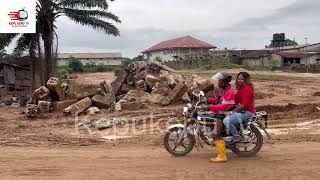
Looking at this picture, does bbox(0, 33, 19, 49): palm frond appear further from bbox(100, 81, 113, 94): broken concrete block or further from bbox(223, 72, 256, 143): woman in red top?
bbox(223, 72, 256, 143): woman in red top

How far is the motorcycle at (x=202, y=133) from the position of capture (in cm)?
830

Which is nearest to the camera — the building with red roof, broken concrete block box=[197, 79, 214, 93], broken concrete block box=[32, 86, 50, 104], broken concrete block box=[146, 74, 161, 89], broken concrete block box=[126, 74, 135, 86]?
broken concrete block box=[197, 79, 214, 93]

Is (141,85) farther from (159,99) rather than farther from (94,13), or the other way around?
(94,13)

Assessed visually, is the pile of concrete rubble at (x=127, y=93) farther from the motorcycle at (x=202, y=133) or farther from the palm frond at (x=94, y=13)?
the motorcycle at (x=202, y=133)

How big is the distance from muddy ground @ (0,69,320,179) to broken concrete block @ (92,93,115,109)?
171 cm

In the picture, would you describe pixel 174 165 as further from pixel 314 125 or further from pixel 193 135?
pixel 314 125

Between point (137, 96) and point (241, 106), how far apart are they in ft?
32.6

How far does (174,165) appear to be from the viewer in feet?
25.9

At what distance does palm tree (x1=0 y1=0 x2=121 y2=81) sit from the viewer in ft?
78.5

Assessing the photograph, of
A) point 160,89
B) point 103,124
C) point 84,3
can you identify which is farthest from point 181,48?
point 103,124

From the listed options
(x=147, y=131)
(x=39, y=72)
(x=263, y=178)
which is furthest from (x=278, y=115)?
(x=39, y=72)

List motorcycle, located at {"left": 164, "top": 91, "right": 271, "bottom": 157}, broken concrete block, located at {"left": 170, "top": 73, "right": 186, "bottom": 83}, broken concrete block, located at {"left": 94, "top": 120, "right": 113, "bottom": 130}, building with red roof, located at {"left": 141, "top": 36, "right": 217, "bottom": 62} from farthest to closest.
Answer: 1. building with red roof, located at {"left": 141, "top": 36, "right": 217, "bottom": 62}
2. broken concrete block, located at {"left": 170, "top": 73, "right": 186, "bottom": 83}
3. broken concrete block, located at {"left": 94, "top": 120, "right": 113, "bottom": 130}
4. motorcycle, located at {"left": 164, "top": 91, "right": 271, "bottom": 157}

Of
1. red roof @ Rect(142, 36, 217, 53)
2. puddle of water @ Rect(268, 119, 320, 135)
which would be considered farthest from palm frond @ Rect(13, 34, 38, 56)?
red roof @ Rect(142, 36, 217, 53)

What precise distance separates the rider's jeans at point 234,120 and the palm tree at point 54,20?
16.9m
